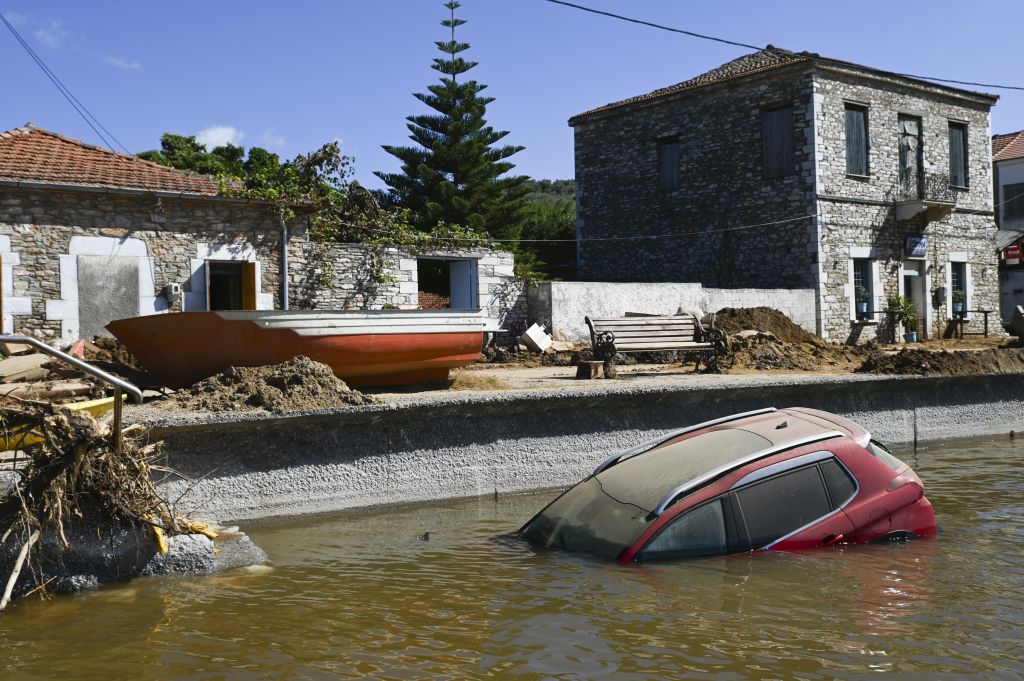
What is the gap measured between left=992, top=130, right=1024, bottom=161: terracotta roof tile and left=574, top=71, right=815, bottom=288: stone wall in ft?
63.7

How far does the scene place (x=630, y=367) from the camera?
1712cm

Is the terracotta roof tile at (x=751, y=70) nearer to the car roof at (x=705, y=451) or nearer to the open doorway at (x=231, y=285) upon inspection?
the open doorway at (x=231, y=285)

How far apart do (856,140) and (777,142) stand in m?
2.30

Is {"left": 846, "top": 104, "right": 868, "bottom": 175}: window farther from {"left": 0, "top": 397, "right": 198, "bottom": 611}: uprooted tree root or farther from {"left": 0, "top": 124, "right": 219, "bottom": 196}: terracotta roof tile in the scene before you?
{"left": 0, "top": 397, "right": 198, "bottom": 611}: uprooted tree root

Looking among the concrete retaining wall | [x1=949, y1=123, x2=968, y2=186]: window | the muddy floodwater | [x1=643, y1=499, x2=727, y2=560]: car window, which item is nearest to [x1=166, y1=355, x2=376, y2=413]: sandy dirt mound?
the muddy floodwater

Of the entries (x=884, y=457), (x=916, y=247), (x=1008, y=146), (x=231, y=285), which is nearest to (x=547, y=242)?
(x=916, y=247)

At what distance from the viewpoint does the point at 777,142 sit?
83.5 ft

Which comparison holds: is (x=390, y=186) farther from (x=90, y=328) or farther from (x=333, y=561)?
(x=333, y=561)

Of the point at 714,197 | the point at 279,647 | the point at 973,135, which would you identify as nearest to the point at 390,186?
the point at 714,197

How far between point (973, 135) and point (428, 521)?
88.1ft

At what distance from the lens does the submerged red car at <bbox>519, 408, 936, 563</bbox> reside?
6289 mm

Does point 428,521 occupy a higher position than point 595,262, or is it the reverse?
point 595,262

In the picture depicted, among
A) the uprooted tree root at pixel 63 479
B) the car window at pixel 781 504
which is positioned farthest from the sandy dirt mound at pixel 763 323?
the uprooted tree root at pixel 63 479

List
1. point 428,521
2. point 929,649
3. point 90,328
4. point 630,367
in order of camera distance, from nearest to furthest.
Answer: point 929,649
point 428,521
point 90,328
point 630,367
